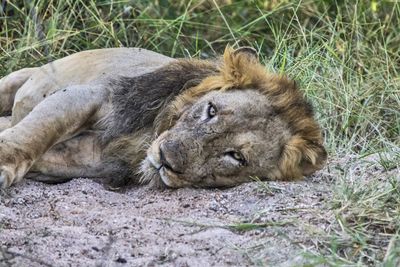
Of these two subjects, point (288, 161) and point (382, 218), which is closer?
point (382, 218)

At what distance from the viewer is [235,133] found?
4.46 metres

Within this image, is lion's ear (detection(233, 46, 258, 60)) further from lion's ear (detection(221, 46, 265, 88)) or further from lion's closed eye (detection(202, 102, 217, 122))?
lion's closed eye (detection(202, 102, 217, 122))

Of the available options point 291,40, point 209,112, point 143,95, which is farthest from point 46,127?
point 291,40

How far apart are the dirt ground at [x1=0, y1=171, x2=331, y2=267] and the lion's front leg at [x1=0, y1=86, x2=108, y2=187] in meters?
0.11

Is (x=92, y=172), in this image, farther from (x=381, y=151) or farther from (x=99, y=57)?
(x=381, y=151)

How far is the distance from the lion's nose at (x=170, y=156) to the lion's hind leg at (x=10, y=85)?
55.2 inches

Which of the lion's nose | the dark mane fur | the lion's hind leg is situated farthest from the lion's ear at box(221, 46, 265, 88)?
the lion's hind leg

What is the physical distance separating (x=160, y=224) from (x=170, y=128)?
75 centimetres

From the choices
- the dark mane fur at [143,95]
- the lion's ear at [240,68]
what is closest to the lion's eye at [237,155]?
the lion's ear at [240,68]

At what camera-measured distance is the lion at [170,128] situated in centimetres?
443

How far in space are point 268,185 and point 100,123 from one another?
2.83 ft

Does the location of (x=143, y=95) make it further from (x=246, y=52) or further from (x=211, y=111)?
(x=246, y=52)

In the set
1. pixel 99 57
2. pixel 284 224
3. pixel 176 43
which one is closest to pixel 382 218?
pixel 284 224

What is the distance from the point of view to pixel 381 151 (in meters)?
4.92
